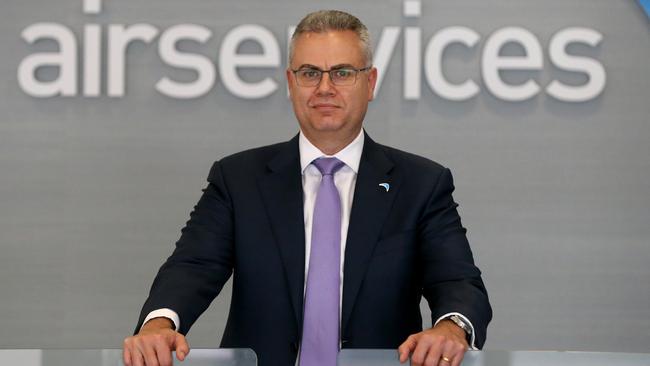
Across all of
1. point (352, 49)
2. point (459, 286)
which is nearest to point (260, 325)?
point (459, 286)

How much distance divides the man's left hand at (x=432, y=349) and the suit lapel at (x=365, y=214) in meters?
0.48

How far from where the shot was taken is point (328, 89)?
2.23m

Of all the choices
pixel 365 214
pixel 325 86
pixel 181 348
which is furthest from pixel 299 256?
pixel 181 348

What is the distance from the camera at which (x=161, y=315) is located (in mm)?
1964

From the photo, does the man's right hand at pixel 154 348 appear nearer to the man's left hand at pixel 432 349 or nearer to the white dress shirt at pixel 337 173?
the man's left hand at pixel 432 349

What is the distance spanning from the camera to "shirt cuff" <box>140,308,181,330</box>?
195cm

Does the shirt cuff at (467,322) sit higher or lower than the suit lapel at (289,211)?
lower

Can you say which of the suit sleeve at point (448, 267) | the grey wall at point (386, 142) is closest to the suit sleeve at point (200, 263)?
the suit sleeve at point (448, 267)

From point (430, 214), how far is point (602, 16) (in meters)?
2.12

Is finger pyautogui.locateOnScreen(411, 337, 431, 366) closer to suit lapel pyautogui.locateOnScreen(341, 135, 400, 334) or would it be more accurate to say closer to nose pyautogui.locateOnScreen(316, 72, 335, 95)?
suit lapel pyautogui.locateOnScreen(341, 135, 400, 334)

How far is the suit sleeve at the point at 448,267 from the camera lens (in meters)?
2.00

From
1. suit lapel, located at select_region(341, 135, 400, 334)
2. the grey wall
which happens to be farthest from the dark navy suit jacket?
the grey wall

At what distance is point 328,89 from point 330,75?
5 cm

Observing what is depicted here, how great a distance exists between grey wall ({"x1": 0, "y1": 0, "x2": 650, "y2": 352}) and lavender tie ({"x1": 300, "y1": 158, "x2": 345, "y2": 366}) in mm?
1829
